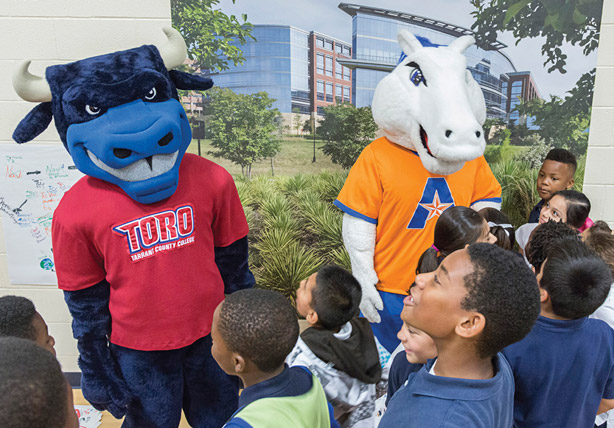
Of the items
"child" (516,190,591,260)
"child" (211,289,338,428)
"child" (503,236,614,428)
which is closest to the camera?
"child" (211,289,338,428)

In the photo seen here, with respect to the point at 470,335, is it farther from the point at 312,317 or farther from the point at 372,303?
the point at 372,303

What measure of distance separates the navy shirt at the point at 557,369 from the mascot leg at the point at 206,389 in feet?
3.39

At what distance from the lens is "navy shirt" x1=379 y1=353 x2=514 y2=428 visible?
2.89 ft

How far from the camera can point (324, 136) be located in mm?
2654

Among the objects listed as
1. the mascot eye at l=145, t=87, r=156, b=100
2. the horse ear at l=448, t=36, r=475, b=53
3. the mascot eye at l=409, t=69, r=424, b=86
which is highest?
the horse ear at l=448, t=36, r=475, b=53

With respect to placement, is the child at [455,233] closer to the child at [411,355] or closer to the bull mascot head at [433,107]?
the bull mascot head at [433,107]

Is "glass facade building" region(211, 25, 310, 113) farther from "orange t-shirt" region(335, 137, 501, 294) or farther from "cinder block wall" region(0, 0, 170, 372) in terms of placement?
"orange t-shirt" region(335, 137, 501, 294)

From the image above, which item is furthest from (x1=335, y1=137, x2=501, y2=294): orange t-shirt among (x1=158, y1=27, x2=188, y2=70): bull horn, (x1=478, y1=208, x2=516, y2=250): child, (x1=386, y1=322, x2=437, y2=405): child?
(x1=158, y1=27, x2=188, y2=70): bull horn

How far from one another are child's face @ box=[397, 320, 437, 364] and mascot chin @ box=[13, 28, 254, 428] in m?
0.75

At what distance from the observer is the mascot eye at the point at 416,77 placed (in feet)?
6.06

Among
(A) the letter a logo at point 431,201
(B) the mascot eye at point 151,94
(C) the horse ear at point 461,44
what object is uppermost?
(C) the horse ear at point 461,44

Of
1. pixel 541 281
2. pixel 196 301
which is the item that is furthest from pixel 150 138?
pixel 541 281

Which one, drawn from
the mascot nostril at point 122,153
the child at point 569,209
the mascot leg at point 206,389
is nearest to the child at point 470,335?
the mascot leg at point 206,389

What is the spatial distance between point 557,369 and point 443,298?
47 cm
